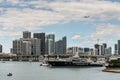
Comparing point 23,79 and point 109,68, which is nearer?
point 23,79

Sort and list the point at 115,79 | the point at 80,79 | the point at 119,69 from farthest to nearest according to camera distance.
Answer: the point at 119,69 → the point at 80,79 → the point at 115,79

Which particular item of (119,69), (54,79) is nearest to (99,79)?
(54,79)

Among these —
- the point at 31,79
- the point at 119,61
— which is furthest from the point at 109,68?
the point at 31,79

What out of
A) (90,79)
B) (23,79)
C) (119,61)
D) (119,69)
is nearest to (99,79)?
(90,79)

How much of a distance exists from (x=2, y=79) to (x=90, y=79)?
2715 cm

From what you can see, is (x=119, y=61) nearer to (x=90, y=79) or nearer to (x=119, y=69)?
(x=119, y=69)

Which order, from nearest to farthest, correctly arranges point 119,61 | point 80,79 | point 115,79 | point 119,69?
1. point 115,79
2. point 80,79
3. point 119,69
4. point 119,61

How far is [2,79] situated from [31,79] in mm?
8699

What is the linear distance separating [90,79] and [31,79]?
1851 cm

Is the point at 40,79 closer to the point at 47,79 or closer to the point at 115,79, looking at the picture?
the point at 47,79

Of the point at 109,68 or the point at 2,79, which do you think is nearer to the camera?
the point at 2,79

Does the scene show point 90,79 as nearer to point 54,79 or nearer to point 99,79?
point 99,79

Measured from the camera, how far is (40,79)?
131 metres

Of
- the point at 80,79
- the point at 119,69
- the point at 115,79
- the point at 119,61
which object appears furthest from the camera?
the point at 119,61
